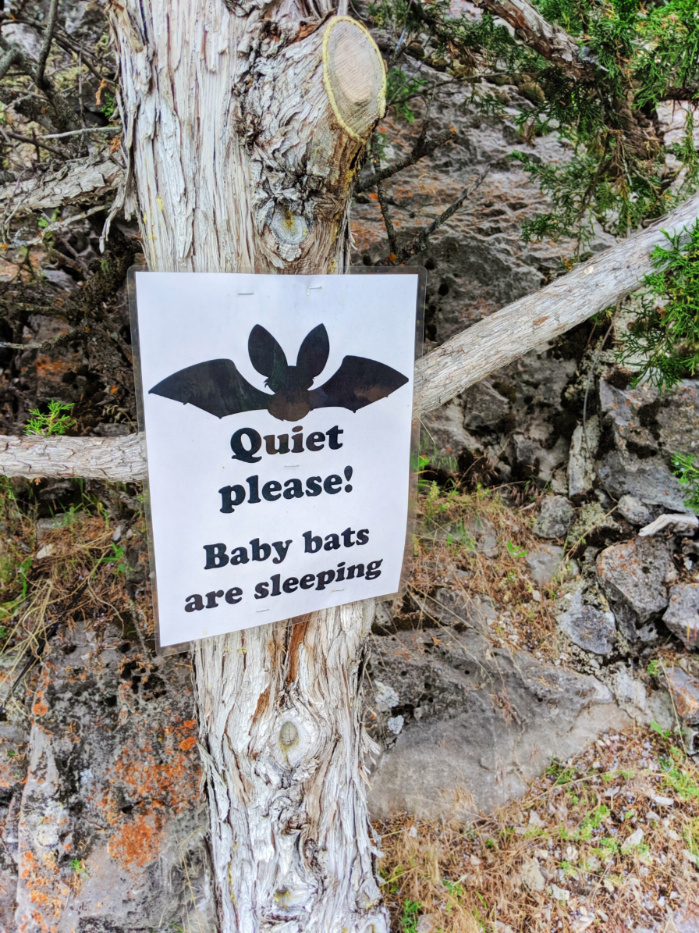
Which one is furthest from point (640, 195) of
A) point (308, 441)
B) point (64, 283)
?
point (64, 283)

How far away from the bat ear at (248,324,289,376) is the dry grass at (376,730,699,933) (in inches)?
85.5

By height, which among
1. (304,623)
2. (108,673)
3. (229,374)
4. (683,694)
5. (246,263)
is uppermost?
(246,263)

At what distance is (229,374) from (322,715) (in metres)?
1.10

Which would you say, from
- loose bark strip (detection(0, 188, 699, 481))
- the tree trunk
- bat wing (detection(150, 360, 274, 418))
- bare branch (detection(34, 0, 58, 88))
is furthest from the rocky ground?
bat wing (detection(150, 360, 274, 418))

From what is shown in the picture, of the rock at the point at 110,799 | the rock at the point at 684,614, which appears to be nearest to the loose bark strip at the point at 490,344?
the rock at the point at 110,799

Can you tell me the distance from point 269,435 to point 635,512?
94.6 inches

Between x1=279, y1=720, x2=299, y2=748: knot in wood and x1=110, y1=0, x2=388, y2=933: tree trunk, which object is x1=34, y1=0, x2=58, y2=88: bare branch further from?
x1=279, y1=720, x2=299, y2=748: knot in wood

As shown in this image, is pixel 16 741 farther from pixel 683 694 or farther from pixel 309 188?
pixel 683 694

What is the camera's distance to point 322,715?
1735 mm

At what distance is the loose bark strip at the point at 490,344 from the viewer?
61.5 inches

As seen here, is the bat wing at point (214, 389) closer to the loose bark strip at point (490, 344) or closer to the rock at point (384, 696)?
the loose bark strip at point (490, 344)

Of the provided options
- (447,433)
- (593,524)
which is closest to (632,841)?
(593,524)

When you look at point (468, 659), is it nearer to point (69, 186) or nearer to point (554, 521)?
point (554, 521)

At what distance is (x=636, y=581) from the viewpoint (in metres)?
2.92
